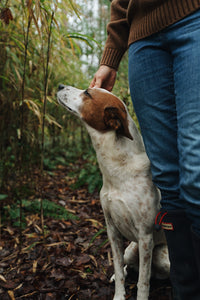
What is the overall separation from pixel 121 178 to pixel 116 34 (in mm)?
921

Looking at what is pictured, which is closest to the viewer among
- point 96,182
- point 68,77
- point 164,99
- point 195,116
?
point 195,116

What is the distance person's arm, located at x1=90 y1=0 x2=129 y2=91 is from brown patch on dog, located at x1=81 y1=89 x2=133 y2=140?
0.34ft

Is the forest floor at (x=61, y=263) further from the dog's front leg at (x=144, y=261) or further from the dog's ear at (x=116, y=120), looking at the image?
the dog's ear at (x=116, y=120)

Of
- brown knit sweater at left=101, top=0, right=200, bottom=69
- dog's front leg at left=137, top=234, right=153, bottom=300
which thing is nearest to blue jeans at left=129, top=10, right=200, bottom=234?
brown knit sweater at left=101, top=0, right=200, bottom=69

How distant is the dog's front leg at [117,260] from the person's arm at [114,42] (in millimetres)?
958

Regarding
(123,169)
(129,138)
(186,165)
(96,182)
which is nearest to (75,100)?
(129,138)

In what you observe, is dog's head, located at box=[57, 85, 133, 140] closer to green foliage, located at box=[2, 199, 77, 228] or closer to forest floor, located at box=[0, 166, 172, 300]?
forest floor, located at box=[0, 166, 172, 300]

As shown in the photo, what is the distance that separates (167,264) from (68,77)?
335 centimetres

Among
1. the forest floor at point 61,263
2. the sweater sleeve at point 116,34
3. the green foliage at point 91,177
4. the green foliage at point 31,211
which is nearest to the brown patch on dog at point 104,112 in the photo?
the sweater sleeve at point 116,34

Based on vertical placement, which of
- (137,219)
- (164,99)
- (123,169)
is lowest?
(137,219)

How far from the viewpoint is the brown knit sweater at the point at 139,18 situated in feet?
3.68

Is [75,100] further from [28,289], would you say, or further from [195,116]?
[28,289]

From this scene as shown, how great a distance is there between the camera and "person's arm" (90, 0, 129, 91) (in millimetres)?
1648

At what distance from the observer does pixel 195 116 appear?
1041mm
